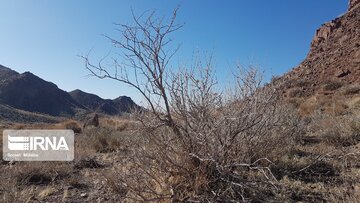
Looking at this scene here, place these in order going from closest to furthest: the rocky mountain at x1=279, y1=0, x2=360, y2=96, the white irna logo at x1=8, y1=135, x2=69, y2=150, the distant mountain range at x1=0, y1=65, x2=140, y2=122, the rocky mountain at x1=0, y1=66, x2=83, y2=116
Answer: the white irna logo at x1=8, y1=135, x2=69, y2=150
the rocky mountain at x1=279, y1=0, x2=360, y2=96
the distant mountain range at x1=0, y1=65, x2=140, y2=122
the rocky mountain at x1=0, y1=66, x2=83, y2=116

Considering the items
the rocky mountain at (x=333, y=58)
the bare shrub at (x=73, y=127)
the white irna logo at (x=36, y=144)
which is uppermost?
the rocky mountain at (x=333, y=58)

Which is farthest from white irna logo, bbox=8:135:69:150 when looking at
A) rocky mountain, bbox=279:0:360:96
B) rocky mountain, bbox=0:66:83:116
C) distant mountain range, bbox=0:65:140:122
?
rocky mountain, bbox=0:66:83:116

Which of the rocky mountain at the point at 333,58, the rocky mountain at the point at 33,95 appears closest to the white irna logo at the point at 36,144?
the rocky mountain at the point at 333,58

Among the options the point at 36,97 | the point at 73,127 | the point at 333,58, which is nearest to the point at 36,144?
the point at 73,127

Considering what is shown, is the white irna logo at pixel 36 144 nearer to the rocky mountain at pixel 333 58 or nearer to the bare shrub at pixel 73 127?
the bare shrub at pixel 73 127

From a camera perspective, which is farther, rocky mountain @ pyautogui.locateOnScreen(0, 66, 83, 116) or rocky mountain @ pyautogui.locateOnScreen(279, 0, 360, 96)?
rocky mountain @ pyautogui.locateOnScreen(0, 66, 83, 116)

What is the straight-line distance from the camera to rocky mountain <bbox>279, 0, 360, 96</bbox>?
24.2m

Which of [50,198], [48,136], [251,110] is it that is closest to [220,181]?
[251,110]

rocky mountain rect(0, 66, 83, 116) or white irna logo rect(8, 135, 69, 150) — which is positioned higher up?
rocky mountain rect(0, 66, 83, 116)

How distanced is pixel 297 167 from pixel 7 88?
189ft

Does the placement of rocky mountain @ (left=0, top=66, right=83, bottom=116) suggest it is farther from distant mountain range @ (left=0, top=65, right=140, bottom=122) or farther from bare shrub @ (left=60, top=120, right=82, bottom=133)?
bare shrub @ (left=60, top=120, right=82, bottom=133)

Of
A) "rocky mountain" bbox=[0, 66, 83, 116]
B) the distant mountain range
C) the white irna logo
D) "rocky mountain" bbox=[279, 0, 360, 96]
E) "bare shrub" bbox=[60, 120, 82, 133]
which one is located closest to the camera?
the white irna logo

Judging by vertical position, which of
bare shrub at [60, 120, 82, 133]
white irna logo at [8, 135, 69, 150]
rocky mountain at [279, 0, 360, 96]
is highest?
rocky mountain at [279, 0, 360, 96]

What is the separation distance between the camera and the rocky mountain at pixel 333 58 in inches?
951
